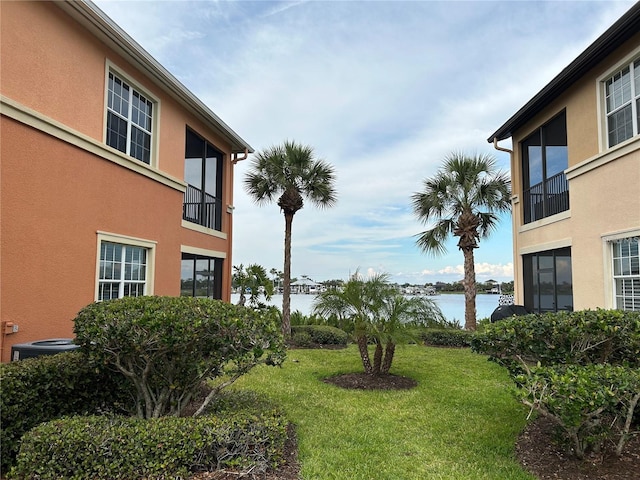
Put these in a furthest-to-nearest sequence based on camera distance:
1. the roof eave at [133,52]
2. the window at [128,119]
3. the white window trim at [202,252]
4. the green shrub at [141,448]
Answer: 1. the white window trim at [202,252]
2. the window at [128,119]
3. the roof eave at [133,52]
4. the green shrub at [141,448]

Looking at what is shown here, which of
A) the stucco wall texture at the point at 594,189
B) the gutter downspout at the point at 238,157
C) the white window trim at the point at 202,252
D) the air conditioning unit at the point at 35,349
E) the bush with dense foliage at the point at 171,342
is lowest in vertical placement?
the air conditioning unit at the point at 35,349

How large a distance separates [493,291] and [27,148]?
15.8m

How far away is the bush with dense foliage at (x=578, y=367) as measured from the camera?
353 centimetres

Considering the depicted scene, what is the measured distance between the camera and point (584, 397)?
3428 mm

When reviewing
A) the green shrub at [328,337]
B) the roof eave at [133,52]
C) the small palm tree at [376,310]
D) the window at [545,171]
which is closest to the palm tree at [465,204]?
the window at [545,171]

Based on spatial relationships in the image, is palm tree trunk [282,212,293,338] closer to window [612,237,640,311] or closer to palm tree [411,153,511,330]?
palm tree [411,153,511,330]

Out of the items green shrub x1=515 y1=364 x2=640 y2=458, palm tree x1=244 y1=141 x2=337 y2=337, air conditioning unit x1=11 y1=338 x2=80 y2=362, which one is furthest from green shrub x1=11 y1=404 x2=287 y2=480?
palm tree x1=244 y1=141 x2=337 y2=337

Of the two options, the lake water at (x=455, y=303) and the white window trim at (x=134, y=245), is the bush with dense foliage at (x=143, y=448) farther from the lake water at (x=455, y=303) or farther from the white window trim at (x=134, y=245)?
the lake water at (x=455, y=303)

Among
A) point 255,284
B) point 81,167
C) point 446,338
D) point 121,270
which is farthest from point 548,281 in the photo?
point 81,167

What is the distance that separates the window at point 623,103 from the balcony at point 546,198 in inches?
75.0

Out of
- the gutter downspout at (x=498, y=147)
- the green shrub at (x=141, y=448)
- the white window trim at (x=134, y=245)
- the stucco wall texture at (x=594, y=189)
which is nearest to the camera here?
the green shrub at (x=141, y=448)

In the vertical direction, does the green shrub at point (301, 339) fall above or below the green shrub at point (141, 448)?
below

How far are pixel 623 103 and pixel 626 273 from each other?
3476 mm

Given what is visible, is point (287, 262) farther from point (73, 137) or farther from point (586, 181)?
point (586, 181)
